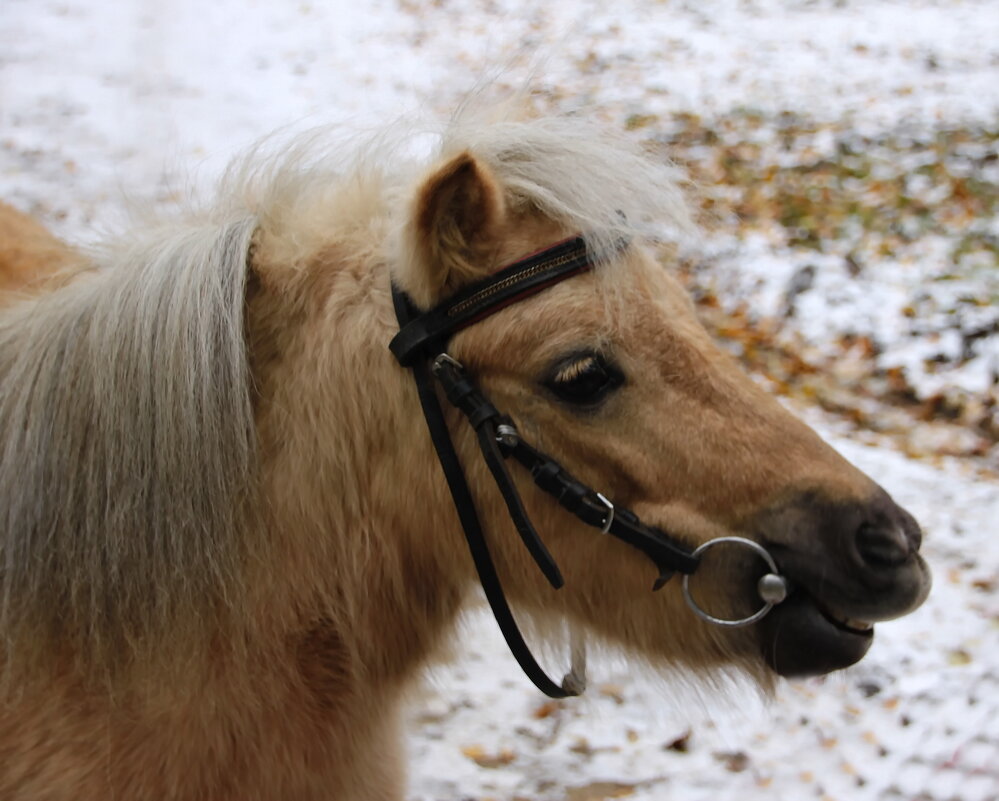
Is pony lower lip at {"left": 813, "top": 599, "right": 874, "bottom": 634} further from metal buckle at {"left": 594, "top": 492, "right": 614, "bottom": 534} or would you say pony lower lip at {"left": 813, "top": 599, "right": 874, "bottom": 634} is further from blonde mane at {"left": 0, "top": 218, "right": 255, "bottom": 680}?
blonde mane at {"left": 0, "top": 218, "right": 255, "bottom": 680}

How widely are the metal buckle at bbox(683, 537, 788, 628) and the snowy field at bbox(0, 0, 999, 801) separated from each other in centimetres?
34

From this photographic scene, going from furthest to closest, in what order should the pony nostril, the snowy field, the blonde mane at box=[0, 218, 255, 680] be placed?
the snowy field, the blonde mane at box=[0, 218, 255, 680], the pony nostril

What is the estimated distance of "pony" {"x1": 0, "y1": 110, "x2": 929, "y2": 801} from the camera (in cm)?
187

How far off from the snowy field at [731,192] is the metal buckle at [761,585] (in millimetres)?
343

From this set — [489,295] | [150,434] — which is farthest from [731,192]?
[150,434]

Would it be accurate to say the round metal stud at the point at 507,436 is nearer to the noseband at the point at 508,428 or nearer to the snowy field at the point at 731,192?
the noseband at the point at 508,428

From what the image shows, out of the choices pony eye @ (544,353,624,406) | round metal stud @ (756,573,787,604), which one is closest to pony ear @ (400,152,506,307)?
pony eye @ (544,353,624,406)

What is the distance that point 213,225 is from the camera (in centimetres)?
213

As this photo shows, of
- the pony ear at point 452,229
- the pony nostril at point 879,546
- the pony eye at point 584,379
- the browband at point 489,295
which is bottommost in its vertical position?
the pony nostril at point 879,546

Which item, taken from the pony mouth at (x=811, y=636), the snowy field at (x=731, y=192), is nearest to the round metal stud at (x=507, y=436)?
the pony mouth at (x=811, y=636)

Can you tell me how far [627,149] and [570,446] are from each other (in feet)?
2.41

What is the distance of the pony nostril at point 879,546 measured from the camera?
1782 millimetres

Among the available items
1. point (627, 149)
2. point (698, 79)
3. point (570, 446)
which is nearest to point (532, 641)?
point (570, 446)

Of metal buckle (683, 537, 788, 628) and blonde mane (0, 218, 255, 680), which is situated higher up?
blonde mane (0, 218, 255, 680)
